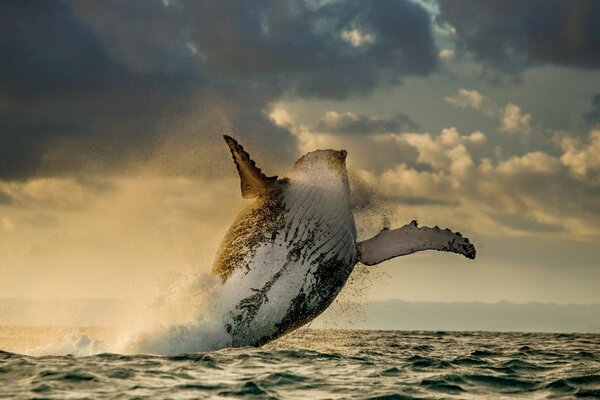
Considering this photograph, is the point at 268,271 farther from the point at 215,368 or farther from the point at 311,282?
the point at 215,368

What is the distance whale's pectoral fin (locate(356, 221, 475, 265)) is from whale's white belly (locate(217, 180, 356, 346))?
1072 mm

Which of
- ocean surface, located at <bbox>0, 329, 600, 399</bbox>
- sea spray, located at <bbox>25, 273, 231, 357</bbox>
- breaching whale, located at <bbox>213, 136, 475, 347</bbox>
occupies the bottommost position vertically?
ocean surface, located at <bbox>0, 329, 600, 399</bbox>

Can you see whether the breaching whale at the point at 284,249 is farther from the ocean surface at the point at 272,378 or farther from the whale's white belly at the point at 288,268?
the ocean surface at the point at 272,378

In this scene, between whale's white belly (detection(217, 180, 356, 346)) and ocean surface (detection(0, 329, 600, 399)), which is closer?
ocean surface (detection(0, 329, 600, 399))

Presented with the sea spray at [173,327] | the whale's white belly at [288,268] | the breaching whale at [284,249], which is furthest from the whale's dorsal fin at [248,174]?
the sea spray at [173,327]

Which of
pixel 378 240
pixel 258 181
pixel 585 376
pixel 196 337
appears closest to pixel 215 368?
pixel 196 337

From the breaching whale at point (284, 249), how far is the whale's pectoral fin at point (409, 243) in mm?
681

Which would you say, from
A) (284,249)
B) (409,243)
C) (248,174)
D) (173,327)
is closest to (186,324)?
(173,327)

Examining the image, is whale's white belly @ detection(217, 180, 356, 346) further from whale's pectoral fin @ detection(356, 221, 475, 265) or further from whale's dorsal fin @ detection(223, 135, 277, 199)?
whale's pectoral fin @ detection(356, 221, 475, 265)

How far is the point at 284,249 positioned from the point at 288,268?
0.34 metres

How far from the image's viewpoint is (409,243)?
1352cm

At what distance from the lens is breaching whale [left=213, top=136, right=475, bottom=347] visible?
11961mm

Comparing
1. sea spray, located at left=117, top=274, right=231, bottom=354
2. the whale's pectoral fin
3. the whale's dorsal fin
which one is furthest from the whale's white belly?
the whale's pectoral fin

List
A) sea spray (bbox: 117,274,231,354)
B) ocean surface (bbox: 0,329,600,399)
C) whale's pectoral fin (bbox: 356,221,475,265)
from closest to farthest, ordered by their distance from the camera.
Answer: ocean surface (bbox: 0,329,600,399), sea spray (bbox: 117,274,231,354), whale's pectoral fin (bbox: 356,221,475,265)
